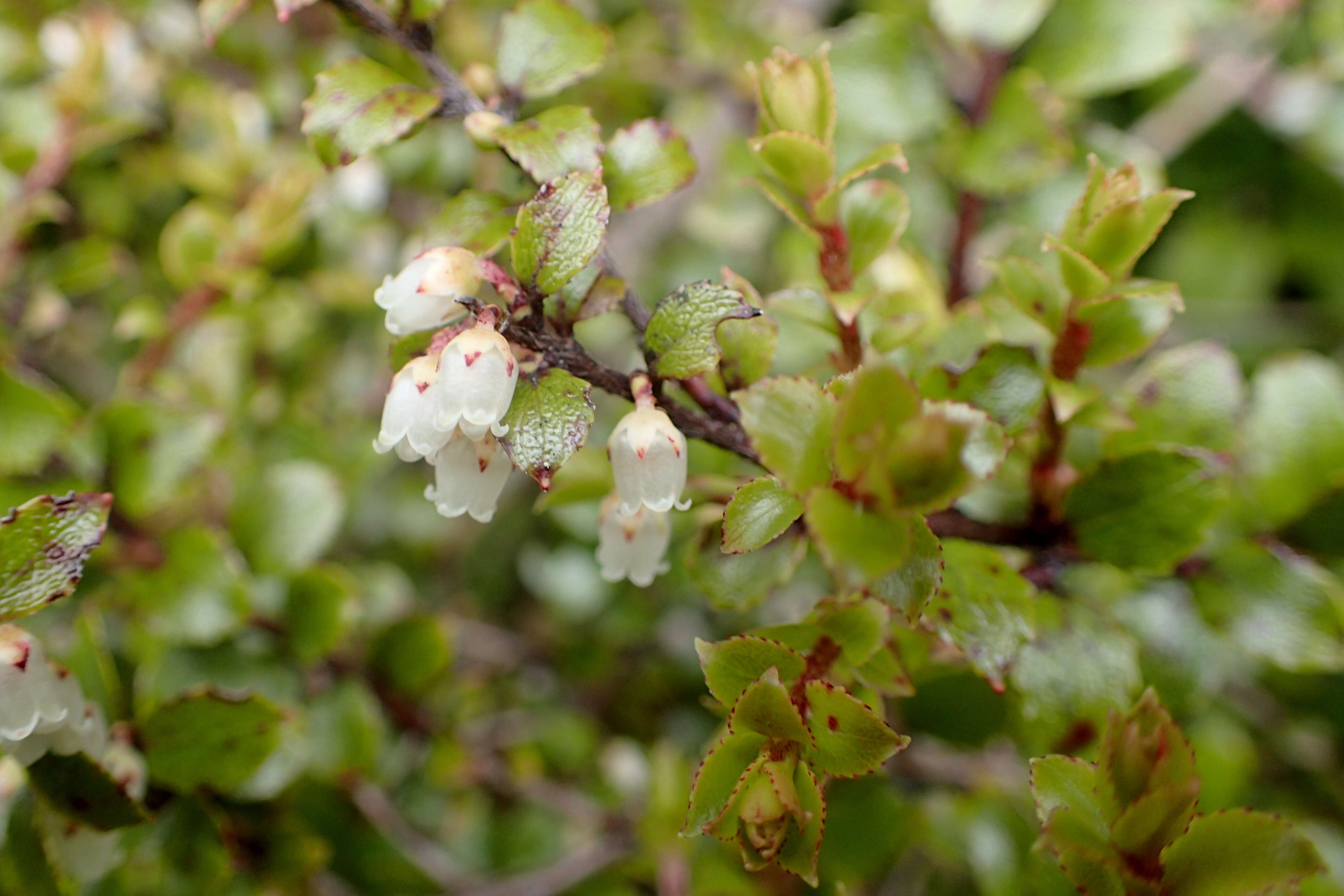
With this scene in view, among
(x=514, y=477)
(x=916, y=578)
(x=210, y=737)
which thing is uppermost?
(x=916, y=578)

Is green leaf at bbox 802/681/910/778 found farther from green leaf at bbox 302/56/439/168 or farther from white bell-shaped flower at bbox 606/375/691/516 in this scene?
green leaf at bbox 302/56/439/168

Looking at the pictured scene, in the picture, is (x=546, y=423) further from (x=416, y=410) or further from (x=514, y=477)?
(x=514, y=477)

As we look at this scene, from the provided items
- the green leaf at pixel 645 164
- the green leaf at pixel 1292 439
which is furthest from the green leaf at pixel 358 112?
the green leaf at pixel 1292 439

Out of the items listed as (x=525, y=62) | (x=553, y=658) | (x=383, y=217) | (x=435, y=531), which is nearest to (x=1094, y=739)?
(x=525, y=62)

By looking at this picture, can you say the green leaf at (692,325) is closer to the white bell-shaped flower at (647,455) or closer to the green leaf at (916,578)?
the white bell-shaped flower at (647,455)

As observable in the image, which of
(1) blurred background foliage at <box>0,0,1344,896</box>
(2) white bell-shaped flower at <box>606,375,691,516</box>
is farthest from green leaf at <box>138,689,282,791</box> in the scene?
(2) white bell-shaped flower at <box>606,375,691,516</box>

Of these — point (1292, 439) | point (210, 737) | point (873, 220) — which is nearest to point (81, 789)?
point (210, 737)

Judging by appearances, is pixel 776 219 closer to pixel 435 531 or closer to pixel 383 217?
pixel 383 217
